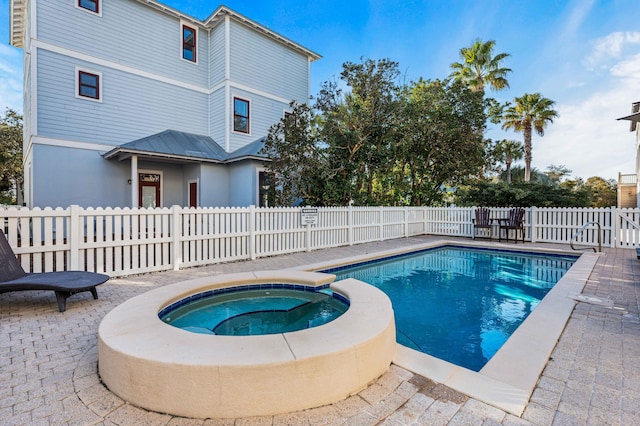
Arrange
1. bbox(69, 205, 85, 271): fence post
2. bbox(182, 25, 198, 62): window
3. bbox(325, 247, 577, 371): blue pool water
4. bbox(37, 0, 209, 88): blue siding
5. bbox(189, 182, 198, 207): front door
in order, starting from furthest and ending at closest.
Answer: bbox(182, 25, 198, 62): window → bbox(189, 182, 198, 207): front door → bbox(37, 0, 209, 88): blue siding → bbox(69, 205, 85, 271): fence post → bbox(325, 247, 577, 371): blue pool water

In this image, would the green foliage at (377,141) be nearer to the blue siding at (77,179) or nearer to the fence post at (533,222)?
the fence post at (533,222)

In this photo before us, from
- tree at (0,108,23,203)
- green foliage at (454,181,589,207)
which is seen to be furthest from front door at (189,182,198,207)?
tree at (0,108,23,203)

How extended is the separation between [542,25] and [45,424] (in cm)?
1580

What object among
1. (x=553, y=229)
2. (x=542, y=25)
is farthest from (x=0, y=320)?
(x=542, y=25)

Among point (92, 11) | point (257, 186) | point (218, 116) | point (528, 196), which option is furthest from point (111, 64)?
point (528, 196)

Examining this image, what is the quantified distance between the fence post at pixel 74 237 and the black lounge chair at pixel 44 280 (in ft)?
2.90

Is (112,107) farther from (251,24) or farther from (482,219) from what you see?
(482,219)

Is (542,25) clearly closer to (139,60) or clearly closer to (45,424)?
(139,60)

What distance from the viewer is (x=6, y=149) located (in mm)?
19344

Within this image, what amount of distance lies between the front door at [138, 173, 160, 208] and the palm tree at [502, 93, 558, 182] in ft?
70.0

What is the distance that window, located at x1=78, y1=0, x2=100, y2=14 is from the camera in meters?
10.1

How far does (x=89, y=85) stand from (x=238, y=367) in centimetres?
1219

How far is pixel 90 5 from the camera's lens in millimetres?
10281

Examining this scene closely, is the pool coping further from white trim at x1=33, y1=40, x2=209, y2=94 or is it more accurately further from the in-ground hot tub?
white trim at x1=33, y1=40, x2=209, y2=94
